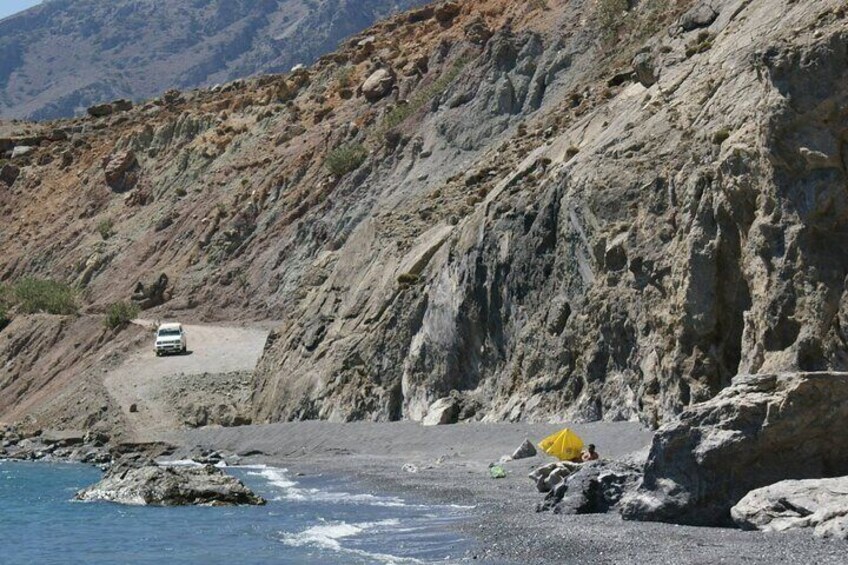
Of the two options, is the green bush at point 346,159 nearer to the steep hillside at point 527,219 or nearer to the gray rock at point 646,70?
the steep hillside at point 527,219

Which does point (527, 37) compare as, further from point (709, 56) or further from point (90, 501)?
point (90, 501)

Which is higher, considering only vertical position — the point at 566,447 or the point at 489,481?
the point at 566,447

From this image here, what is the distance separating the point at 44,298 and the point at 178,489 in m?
45.2

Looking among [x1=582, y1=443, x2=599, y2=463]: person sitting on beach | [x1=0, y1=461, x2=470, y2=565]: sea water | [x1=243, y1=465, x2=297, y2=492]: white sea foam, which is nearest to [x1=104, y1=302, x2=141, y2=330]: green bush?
[x1=243, y1=465, x2=297, y2=492]: white sea foam

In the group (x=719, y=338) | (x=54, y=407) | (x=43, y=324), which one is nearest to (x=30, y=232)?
(x=43, y=324)

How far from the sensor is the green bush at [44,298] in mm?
67594

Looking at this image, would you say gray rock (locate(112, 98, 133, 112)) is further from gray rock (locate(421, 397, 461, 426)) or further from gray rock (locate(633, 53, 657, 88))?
gray rock (locate(421, 397, 461, 426))

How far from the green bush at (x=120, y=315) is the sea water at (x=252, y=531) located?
31.2m

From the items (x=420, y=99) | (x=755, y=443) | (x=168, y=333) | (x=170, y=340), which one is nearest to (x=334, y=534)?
(x=755, y=443)

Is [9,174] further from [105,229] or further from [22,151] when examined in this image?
[105,229]

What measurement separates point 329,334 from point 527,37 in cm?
2120

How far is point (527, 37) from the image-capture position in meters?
57.4

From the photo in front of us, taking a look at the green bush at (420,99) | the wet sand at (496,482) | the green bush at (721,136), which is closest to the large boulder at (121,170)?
the green bush at (420,99)

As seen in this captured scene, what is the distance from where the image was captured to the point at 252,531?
2133cm
